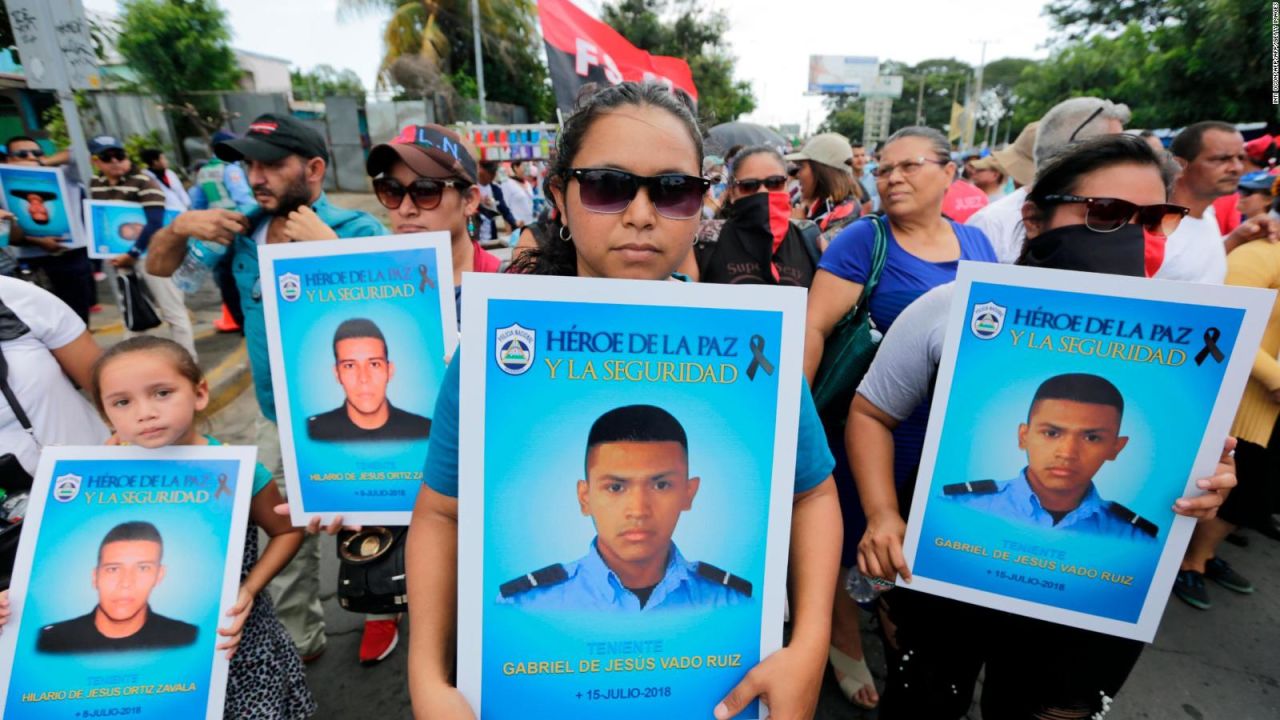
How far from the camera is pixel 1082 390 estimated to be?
122cm

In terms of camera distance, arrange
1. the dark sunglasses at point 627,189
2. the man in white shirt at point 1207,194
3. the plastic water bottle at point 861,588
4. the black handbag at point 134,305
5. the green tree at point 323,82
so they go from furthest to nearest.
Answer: the green tree at point 323,82 < the black handbag at point 134,305 < the man in white shirt at point 1207,194 < the plastic water bottle at point 861,588 < the dark sunglasses at point 627,189

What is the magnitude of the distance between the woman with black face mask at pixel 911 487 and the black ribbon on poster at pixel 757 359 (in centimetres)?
59

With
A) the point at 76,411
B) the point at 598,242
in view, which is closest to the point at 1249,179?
the point at 598,242

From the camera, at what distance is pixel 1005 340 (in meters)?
1.24

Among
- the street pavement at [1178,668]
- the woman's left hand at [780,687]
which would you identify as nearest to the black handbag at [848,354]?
the woman's left hand at [780,687]

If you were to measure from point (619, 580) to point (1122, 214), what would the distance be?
136 cm

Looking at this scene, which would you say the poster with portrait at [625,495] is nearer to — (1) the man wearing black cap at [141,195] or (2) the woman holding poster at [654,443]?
(2) the woman holding poster at [654,443]

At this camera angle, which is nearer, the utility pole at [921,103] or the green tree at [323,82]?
the green tree at [323,82]

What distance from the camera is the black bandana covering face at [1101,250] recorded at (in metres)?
1.35

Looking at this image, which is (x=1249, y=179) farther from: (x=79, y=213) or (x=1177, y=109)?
(x=1177, y=109)

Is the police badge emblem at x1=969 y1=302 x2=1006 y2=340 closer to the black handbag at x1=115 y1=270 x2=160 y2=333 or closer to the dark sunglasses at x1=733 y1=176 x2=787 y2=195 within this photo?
the dark sunglasses at x1=733 y1=176 x2=787 y2=195

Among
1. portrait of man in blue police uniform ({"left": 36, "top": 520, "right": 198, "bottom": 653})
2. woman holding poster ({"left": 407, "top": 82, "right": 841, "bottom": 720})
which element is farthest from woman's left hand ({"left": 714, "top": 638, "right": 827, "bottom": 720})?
portrait of man in blue police uniform ({"left": 36, "top": 520, "right": 198, "bottom": 653})

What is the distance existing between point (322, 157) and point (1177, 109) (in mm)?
25159

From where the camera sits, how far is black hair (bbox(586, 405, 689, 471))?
0.98 meters
